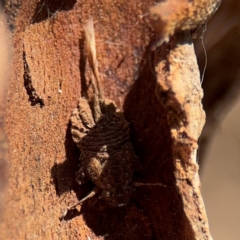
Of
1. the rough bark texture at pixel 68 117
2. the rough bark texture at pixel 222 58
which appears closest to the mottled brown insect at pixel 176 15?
the rough bark texture at pixel 68 117

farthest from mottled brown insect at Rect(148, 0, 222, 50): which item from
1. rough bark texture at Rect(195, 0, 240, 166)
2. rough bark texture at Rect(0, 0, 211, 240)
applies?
rough bark texture at Rect(195, 0, 240, 166)

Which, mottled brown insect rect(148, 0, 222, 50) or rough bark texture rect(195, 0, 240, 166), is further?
rough bark texture rect(195, 0, 240, 166)

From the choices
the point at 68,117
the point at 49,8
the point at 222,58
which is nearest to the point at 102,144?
the point at 68,117

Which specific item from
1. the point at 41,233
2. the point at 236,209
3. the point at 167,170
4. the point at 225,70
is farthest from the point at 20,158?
the point at 236,209

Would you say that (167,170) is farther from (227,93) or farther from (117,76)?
(227,93)

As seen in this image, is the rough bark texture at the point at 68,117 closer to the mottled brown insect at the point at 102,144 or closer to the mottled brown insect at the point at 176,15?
the mottled brown insect at the point at 102,144

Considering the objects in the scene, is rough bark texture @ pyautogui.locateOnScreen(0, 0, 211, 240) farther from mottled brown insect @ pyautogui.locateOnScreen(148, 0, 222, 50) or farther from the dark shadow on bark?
mottled brown insect @ pyautogui.locateOnScreen(148, 0, 222, 50)

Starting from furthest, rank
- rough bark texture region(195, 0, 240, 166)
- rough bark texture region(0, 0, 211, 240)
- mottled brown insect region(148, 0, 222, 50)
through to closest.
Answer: rough bark texture region(195, 0, 240, 166)
rough bark texture region(0, 0, 211, 240)
mottled brown insect region(148, 0, 222, 50)
